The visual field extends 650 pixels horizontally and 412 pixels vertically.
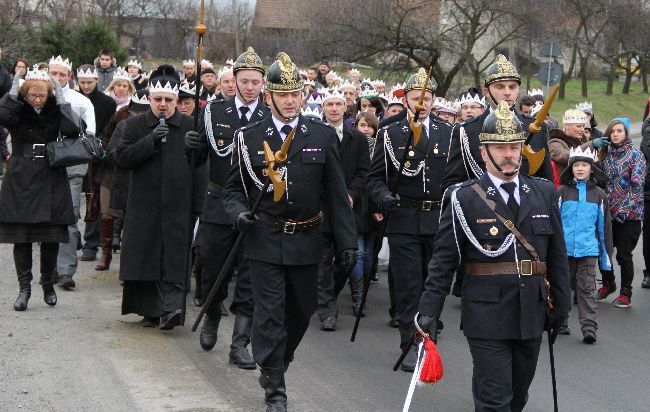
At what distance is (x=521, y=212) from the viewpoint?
6539 millimetres

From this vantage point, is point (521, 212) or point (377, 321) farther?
point (377, 321)

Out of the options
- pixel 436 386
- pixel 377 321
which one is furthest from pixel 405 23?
pixel 436 386

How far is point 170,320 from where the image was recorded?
9.99 m

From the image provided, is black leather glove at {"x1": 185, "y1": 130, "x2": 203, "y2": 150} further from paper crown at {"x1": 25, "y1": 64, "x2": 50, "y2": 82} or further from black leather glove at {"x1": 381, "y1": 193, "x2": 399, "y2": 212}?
paper crown at {"x1": 25, "y1": 64, "x2": 50, "y2": 82}

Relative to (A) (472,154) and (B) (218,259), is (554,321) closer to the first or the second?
(A) (472,154)

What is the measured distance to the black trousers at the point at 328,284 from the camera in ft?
35.5

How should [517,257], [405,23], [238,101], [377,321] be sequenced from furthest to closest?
[405,23] → [377,321] → [238,101] → [517,257]

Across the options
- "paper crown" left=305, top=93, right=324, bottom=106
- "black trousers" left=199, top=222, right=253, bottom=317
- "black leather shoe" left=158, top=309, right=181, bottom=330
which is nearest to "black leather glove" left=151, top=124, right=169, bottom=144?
"black trousers" left=199, top=222, right=253, bottom=317

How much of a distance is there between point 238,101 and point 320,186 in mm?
1779

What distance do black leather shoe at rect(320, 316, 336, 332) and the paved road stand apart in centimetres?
11

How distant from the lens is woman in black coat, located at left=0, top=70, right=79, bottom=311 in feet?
34.3

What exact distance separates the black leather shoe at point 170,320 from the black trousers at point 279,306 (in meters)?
2.40

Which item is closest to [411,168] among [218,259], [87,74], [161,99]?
[218,259]

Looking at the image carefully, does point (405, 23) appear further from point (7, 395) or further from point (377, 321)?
point (7, 395)
